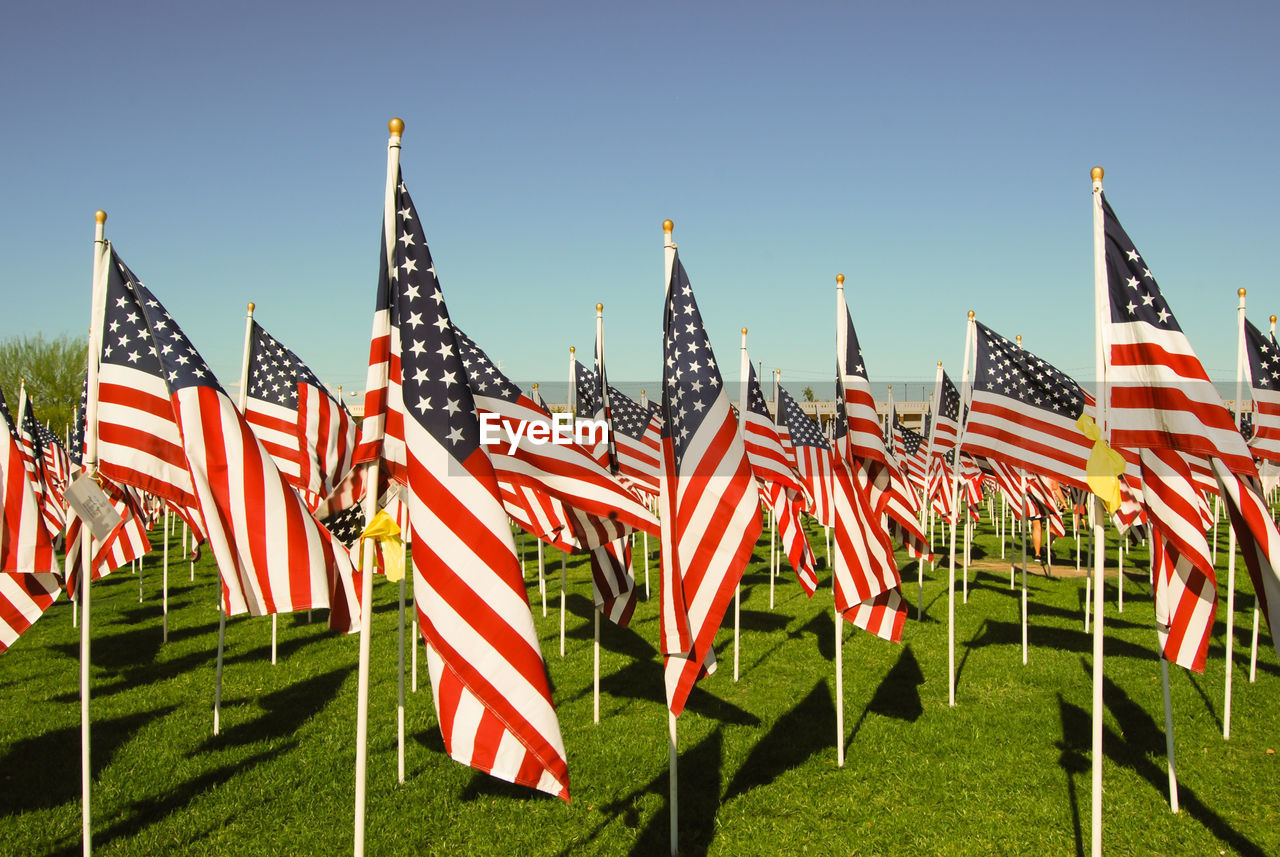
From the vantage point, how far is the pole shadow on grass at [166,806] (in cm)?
732

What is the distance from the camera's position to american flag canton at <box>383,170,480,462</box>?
498 cm

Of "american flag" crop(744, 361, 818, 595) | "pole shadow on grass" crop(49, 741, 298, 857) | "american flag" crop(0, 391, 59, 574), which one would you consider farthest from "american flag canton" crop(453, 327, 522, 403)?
"american flag" crop(744, 361, 818, 595)

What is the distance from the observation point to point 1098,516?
226 inches

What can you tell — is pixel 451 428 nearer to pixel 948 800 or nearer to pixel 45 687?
pixel 948 800

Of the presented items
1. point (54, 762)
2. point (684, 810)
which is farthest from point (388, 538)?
point (54, 762)

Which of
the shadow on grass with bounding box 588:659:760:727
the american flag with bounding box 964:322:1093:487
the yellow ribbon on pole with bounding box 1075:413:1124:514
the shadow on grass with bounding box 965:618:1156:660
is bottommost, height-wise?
the shadow on grass with bounding box 965:618:1156:660

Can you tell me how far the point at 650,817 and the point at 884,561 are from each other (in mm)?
3369

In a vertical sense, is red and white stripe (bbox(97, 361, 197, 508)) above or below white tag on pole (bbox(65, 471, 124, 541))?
above

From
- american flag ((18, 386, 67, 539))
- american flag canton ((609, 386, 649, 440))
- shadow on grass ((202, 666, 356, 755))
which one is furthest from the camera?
american flag canton ((609, 386, 649, 440))

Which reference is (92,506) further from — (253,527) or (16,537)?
(16,537)

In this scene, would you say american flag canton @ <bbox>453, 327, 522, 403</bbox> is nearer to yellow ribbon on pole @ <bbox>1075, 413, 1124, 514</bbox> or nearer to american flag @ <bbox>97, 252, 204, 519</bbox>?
american flag @ <bbox>97, 252, 204, 519</bbox>

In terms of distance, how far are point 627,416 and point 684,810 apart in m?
7.95

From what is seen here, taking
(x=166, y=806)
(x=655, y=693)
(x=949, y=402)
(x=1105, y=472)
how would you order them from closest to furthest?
(x=1105, y=472) < (x=166, y=806) < (x=655, y=693) < (x=949, y=402)

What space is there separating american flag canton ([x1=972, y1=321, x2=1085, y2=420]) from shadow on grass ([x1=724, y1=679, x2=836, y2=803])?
14.7 ft
